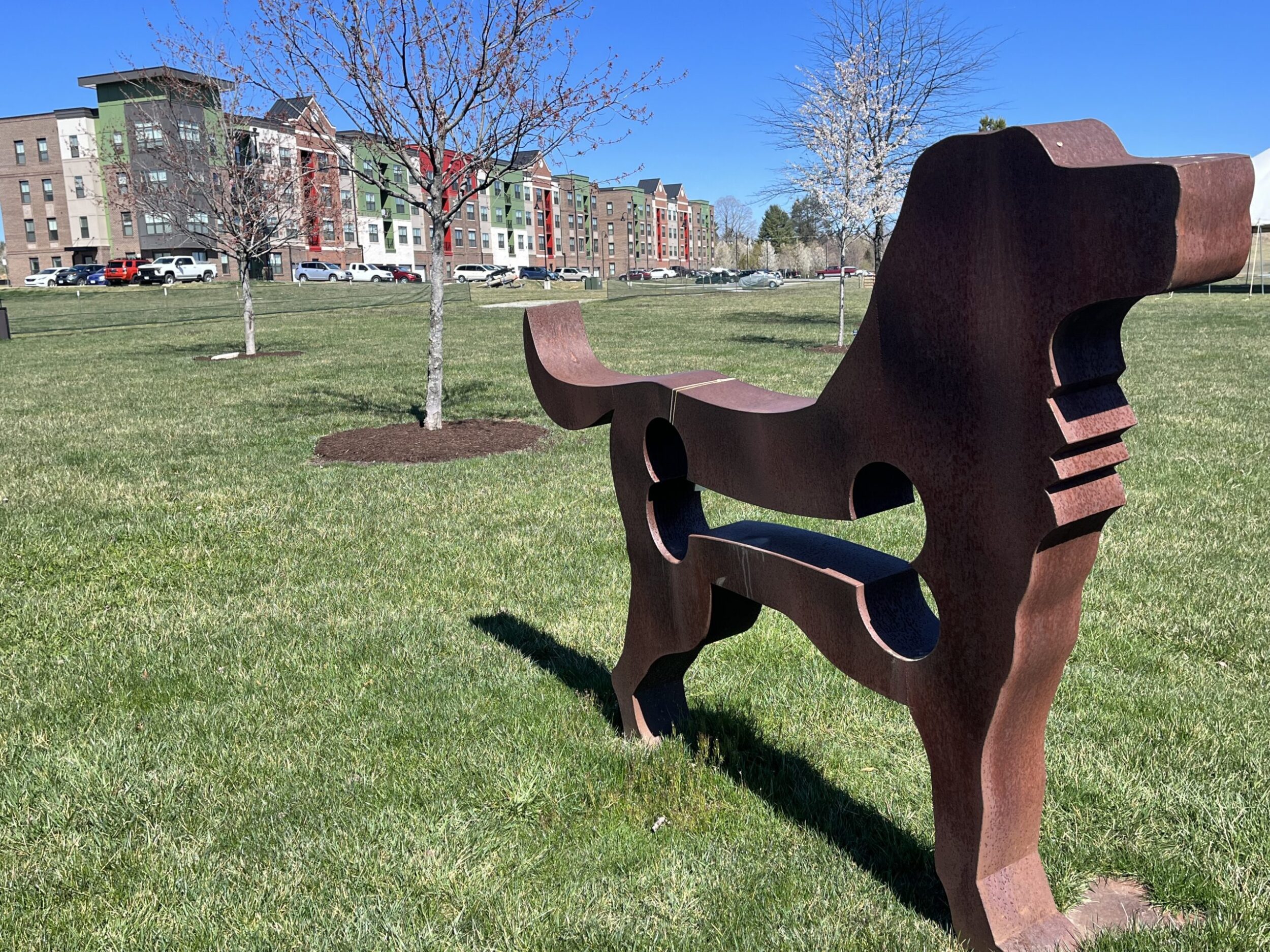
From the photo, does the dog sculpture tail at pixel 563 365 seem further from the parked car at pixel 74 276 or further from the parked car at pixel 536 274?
the parked car at pixel 74 276

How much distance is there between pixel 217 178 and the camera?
16953 millimetres

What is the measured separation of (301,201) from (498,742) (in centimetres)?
1678

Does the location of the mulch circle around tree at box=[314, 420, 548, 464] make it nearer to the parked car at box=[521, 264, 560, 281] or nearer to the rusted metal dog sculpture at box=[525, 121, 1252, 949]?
the rusted metal dog sculpture at box=[525, 121, 1252, 949]

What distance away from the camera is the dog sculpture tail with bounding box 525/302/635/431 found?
3.41m

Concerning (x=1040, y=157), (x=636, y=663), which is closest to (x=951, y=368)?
(x=1040, y=157)

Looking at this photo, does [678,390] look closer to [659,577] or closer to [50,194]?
[659,577]

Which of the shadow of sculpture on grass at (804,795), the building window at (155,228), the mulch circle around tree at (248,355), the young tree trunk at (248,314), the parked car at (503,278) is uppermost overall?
the building window at (155,228)

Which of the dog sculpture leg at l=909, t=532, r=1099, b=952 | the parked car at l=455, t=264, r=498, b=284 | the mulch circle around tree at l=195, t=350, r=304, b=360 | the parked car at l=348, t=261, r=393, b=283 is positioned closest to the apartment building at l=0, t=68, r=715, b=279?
the parked car at l=455, t=264, r=498, b=284

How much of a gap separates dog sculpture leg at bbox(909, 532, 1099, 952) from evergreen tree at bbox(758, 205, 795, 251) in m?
129

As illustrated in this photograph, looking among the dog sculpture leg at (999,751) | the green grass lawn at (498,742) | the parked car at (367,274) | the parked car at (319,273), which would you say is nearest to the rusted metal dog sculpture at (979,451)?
the dog sculpture leg at (999,751)

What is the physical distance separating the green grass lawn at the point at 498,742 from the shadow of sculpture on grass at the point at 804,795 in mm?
11

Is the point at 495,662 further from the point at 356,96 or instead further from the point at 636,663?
the point at 356,96

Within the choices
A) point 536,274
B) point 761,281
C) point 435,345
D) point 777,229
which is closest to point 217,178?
point 435,345

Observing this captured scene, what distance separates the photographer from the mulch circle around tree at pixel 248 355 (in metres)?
17.5
